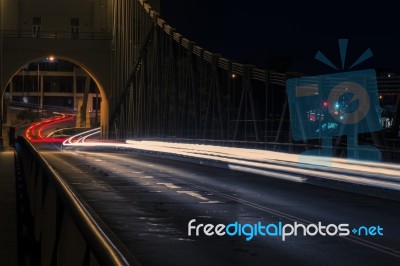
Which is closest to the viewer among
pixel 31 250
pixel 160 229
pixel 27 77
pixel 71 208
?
pixel 71 208

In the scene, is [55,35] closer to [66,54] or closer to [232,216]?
[66,54]

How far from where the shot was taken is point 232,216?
14625 mm

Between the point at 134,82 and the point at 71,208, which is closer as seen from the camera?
the point at 71,208

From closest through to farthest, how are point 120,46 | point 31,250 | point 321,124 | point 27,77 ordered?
point 31,250
point 321,124
point 120,46
point 27,77

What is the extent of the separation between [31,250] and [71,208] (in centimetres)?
471

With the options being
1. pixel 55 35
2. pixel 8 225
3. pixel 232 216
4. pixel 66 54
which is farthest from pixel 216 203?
pixel 55 35

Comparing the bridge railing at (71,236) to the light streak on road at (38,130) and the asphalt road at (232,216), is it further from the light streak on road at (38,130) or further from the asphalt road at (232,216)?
the light streak on road at (38,130)

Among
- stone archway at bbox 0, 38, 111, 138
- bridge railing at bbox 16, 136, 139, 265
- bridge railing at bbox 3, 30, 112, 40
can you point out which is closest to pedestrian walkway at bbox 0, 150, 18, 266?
bridge railing at bbox 16, 136, 139, 265

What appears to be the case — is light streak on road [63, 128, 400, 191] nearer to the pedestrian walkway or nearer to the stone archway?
the pedestrian walkway

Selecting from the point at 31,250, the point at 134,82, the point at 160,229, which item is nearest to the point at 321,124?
the point at 160,229

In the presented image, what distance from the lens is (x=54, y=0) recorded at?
82.8 metres

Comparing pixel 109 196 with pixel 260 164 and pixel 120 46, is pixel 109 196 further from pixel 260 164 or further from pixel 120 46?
pixel 120 46

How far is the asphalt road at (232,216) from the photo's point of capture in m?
10.2

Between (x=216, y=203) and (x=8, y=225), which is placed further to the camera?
(x=216, y=203)
